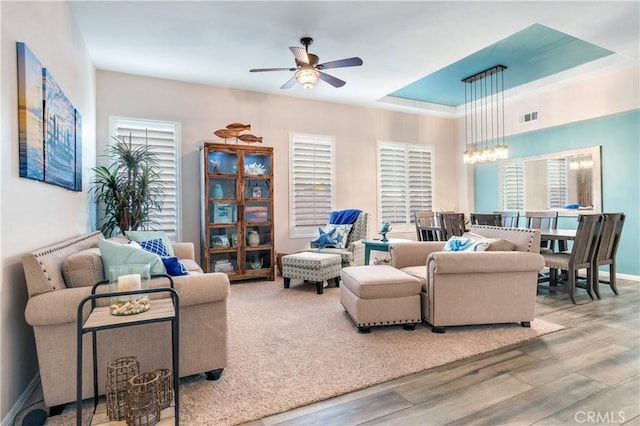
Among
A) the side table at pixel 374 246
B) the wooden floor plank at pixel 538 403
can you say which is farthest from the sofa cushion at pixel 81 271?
the side table at pixel 374 246

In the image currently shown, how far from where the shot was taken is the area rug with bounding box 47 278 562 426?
1.86 m

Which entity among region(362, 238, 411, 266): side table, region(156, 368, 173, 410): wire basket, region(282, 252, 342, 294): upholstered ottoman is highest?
region(362, 238, 411, 266): side table

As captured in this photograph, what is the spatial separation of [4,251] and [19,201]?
12.3 inches

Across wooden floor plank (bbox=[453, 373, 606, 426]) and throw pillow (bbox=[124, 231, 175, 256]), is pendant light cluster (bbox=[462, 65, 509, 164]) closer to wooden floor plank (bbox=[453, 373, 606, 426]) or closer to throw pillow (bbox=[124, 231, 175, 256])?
wooden floor plank (bbox=[453, 373, 606, 426])

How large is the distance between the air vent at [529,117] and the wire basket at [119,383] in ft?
21.2

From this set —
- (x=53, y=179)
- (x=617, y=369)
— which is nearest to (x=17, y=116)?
(x=53, y=179)

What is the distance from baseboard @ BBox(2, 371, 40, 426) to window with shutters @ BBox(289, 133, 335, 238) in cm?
387

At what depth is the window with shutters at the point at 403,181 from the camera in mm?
6480

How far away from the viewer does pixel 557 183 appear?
5.50 meters

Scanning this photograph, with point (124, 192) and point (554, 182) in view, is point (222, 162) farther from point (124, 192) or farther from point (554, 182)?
point (554, 182)

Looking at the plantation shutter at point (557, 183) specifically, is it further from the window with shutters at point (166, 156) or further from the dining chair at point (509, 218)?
the window with shutters at point (166, 156)

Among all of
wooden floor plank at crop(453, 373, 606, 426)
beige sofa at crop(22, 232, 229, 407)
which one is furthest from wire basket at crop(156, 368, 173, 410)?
wooden floor plank at crop(453, 373, 606, 426)

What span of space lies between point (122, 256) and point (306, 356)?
1397mm

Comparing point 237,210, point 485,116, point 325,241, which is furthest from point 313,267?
point 485,116
